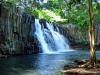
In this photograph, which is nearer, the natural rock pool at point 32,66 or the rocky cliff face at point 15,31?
the natural rock pool at point 32,66

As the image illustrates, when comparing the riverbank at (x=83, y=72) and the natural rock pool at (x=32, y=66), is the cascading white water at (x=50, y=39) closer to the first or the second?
the natural rock pool at (x=32, y=66)

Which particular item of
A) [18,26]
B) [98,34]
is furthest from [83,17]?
[18,26]

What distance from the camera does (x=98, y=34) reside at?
59750mm

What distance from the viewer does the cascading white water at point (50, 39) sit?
163 ft

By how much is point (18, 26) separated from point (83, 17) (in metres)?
17.4

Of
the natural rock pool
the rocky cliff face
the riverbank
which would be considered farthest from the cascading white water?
the riverbank

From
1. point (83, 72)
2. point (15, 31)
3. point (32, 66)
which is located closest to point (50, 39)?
point (15, 31)

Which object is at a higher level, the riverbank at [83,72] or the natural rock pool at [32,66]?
the riverbank at [83,72]

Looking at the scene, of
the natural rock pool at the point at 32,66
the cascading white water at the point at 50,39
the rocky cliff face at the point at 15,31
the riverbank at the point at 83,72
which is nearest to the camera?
the riverbank at the point at 83,72

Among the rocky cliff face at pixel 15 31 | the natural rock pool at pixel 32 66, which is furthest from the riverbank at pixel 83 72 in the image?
the rocky cliff face at pixel 15 31

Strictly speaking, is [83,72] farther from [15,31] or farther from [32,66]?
[15,31]

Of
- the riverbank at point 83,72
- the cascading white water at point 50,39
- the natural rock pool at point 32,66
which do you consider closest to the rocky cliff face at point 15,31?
the cascading white water at point 50,39

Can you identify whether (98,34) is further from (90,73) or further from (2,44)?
(90,73)

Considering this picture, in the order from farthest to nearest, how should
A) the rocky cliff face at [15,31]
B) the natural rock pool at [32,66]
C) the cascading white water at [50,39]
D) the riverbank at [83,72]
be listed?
1. the cascading white water at [50,39]
2. the rocky cliff face at [15,31]
3. the natural rock pool at [32,66]
4. the riverbank at [83,72]
